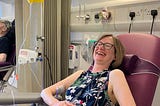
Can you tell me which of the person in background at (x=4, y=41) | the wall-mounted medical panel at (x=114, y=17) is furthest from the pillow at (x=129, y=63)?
the person in background at (x=4, y=41)

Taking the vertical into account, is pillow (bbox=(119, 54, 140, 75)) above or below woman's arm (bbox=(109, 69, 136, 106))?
above

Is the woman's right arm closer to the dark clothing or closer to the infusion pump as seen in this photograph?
the infusion pump

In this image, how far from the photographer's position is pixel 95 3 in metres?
2.57

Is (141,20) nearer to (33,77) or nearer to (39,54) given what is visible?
(39,54)

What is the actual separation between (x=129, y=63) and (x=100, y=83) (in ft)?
0.81

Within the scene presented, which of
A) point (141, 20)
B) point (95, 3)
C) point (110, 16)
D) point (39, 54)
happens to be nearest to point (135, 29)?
point (141, 20)

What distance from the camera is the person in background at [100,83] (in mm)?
1526

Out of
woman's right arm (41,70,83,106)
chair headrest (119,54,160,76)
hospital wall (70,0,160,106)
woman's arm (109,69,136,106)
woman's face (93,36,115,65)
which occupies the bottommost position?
woman's right arm (41,70,83,106)

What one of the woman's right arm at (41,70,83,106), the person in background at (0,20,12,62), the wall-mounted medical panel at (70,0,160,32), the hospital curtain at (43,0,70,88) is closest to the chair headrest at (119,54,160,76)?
the woman's right arm at (41,70,83,106)

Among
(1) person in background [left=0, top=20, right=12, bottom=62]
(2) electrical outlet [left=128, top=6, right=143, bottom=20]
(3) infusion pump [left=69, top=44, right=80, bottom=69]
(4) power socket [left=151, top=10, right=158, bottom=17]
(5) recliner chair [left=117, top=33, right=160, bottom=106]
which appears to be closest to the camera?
(5) recliner chair [left=117, top=33, right=160, bottom=106]

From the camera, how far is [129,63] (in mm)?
1623

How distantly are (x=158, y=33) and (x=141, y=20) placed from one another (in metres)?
0.20

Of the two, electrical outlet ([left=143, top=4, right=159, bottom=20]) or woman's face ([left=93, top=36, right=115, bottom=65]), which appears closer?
woman's face ([left=93, top=36, right=115, bottom=65])

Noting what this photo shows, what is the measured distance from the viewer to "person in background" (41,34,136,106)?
153cm
